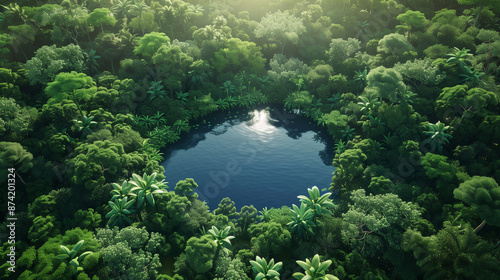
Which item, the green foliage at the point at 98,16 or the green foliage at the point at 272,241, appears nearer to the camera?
the green foliage at the point at 272,241

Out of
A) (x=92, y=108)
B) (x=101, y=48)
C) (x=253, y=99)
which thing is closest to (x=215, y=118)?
(x=253, y=99)

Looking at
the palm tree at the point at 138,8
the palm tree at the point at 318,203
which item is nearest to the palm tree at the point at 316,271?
the palm tree at the point at 318,203

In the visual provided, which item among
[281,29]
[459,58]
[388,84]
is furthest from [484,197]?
[281,29]

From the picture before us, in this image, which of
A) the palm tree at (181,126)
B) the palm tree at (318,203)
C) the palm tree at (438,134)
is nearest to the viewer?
the palm tree at (318,203)

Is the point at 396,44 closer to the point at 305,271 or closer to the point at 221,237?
the point at 305,271

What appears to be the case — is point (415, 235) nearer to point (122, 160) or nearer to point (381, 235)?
point (381, 235)

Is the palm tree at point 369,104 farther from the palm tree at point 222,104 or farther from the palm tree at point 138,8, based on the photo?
the palm tree at point 138,8
